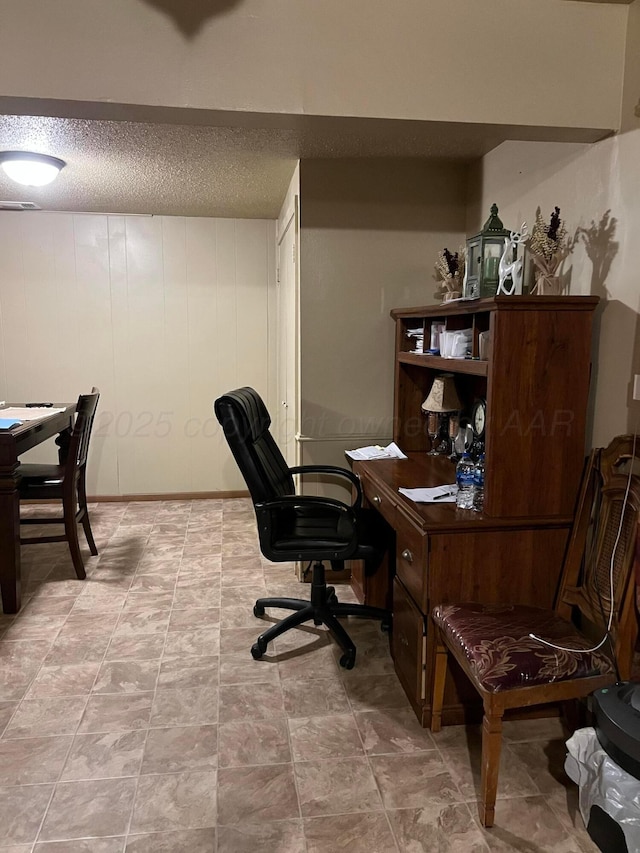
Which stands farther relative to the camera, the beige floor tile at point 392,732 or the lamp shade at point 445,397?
the lamp shade at point 445,397

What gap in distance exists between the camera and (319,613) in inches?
106

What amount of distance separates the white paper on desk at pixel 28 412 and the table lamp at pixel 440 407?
2.16 meters

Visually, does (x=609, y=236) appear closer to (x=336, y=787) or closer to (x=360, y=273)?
(x=360, y=273)

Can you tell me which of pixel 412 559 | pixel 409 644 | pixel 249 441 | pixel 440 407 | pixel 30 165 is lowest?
pixel 409 644

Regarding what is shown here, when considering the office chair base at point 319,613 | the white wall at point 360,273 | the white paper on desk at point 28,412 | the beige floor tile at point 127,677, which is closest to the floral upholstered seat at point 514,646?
the office chair base at point 319,613

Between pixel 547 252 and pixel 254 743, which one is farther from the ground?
pixel 547 252

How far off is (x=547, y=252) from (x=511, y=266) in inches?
5.1

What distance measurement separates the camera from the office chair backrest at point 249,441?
2.41 meters

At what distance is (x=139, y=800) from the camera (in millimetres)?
1777

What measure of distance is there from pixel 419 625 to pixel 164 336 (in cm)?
338

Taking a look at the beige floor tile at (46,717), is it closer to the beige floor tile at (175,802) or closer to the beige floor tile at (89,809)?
the beige floor tile at (89,809)

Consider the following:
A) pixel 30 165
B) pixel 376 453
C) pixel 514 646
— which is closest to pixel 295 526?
pixel 376 453

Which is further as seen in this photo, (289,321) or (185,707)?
(289,321)

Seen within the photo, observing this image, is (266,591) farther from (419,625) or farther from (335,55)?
(335,55)
